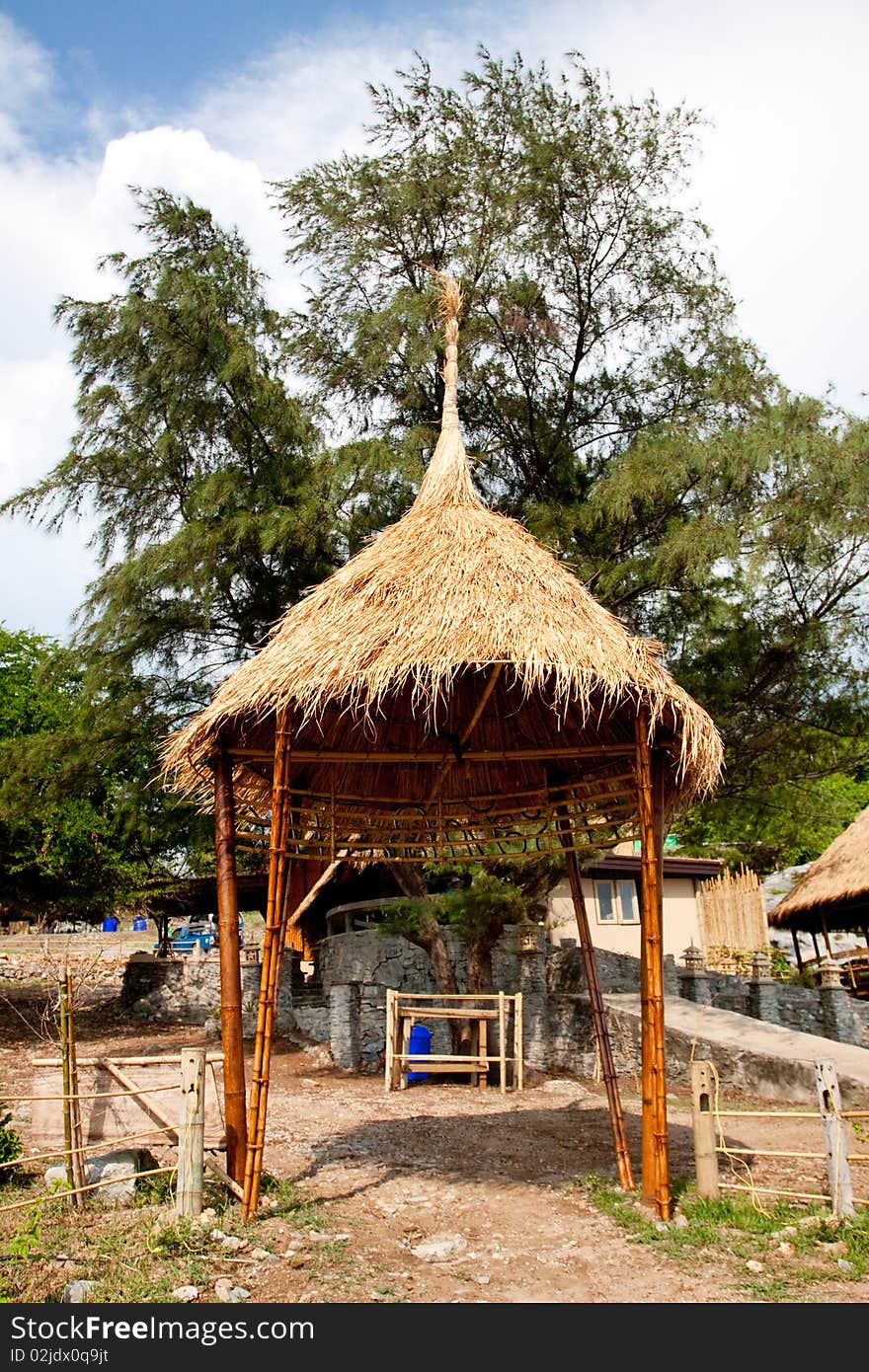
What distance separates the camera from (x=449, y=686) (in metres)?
6.43

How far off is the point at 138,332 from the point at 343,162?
12.8 ft

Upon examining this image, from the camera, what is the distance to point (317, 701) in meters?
6.41

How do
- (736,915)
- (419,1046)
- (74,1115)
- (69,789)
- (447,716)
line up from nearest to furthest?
(74,1115) → (447,716) → (419,1046) → (69,789) → (736,915)

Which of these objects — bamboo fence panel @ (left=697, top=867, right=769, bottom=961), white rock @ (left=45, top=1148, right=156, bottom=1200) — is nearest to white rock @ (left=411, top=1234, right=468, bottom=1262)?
white rock @ (left=45, top=1148, right=156, bottom=1200)

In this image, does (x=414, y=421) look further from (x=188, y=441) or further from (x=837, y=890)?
(x=837, y=890)

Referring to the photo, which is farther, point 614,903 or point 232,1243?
point 614,903

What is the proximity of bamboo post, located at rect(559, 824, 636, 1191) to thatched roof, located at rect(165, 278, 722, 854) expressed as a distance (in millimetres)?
748

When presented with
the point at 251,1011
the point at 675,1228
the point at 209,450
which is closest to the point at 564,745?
the point at 675,1228

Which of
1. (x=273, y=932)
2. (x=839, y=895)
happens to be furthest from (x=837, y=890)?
(x=273, y=932)

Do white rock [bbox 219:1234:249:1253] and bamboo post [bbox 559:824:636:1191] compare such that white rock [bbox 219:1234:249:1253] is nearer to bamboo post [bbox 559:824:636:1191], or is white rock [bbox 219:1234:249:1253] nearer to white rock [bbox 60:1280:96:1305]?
white rock [bbox 60:1280:96:1305]

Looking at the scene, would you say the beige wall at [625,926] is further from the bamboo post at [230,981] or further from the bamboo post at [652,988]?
the bamboo post at [230,981]

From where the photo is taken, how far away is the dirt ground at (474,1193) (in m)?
4.98

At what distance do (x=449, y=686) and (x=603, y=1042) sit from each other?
3.46 meters

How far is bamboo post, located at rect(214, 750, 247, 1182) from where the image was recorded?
6.35m
